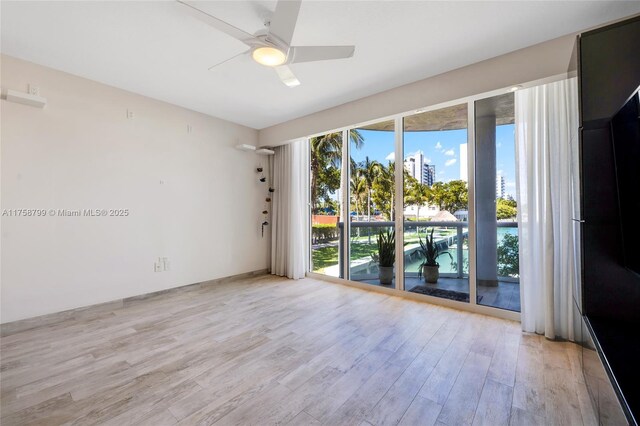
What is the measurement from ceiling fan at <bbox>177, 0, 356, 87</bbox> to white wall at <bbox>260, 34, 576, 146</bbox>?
1396mm

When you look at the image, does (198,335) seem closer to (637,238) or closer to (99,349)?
(99,349)

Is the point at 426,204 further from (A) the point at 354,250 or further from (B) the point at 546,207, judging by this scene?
(A) the point at 354,250

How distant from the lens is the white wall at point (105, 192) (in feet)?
8.61

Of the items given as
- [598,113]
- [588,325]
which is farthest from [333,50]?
[588,325]

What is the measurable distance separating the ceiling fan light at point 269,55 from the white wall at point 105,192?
1.63 meters

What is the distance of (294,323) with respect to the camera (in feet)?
9.00

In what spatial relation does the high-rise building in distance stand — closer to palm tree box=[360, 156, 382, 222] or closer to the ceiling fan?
palm tree box=[360, 156, 382, 222]

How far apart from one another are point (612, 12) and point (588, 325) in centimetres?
230

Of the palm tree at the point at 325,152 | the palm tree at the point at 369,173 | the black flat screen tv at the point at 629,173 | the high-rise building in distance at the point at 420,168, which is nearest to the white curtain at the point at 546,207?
the black flat screen tv at the point at 629,173

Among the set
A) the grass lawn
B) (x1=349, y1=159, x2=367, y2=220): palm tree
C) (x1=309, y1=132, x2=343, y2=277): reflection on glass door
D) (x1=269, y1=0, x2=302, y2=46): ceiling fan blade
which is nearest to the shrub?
(x1=309, y1=132, x2=343, y2=277): reflection on glass door

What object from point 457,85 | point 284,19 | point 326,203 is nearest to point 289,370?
point 284,19

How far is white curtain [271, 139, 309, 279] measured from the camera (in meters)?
4.55

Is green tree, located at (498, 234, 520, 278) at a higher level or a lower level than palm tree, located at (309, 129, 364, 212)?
lower

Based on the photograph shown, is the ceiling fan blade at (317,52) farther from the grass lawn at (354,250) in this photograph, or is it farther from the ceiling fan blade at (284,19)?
the grass lawn at (354,250)
